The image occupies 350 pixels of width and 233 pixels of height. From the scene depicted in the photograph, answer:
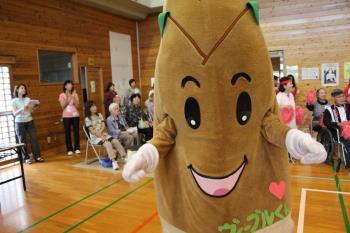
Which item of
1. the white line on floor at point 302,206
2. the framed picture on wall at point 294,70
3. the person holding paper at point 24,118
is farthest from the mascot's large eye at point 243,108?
the framed picture on wall at point 294,70

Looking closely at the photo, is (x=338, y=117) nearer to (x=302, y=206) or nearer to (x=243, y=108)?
(x=302, y=206)

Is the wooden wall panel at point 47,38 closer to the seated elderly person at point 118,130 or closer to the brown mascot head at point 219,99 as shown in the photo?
the seated elderly person at point 118,130

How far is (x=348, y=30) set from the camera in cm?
749

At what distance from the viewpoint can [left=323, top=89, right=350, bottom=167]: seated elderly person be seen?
454cm

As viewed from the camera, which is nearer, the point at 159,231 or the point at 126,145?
the point at 159,231

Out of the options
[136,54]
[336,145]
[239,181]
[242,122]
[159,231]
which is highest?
[136,54]

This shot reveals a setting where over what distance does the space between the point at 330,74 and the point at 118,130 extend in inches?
221

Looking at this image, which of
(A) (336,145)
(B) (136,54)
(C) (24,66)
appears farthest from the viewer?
(B) (136,54)

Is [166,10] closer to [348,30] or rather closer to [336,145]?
[336,145]

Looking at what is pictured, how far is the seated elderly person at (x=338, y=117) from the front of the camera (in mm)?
4539

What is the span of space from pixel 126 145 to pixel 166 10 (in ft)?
15.1

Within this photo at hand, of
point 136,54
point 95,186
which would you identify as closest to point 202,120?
point 95,186

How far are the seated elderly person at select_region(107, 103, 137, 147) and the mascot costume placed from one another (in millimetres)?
4330

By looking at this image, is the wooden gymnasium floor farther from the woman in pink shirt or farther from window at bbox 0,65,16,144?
the woman in pink shirt
